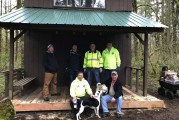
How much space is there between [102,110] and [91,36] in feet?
13.2

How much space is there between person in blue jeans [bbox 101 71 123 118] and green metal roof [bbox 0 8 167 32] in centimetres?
175

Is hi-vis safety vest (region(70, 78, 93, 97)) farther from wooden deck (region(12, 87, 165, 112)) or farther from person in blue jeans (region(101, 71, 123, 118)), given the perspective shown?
wooden deck (region(12, 87, 165, 112))

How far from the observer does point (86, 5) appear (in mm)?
10227

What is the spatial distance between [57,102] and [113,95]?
1.68 meters

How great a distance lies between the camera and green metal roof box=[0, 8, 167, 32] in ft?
24.4

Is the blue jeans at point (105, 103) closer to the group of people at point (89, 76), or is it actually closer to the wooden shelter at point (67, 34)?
the group of people at point (89, 76)

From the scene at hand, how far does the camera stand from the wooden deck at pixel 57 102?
720 centimetres

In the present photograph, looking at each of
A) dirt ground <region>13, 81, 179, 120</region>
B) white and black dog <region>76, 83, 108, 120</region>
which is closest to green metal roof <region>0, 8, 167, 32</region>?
white and black dog <region>76, 83, 108, 120</region>

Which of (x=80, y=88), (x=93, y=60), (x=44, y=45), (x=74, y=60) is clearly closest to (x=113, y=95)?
(x=80, y=88)

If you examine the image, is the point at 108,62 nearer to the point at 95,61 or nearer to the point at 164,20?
the point at 95,61

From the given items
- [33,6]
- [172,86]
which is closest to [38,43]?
[33,6]

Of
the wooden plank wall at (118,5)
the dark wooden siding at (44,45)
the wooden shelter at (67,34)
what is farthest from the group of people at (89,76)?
the wooden plank wall at (118,5)

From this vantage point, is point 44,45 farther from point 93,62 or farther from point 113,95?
point 113,95

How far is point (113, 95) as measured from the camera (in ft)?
23.2
